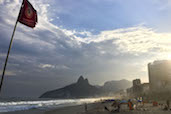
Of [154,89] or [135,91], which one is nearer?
[154,89]

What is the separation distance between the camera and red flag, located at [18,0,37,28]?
13244mm

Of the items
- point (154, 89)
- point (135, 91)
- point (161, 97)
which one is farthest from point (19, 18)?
point (135, 91)

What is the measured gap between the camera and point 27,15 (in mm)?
13539

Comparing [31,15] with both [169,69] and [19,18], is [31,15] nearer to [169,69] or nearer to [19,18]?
[19,18]

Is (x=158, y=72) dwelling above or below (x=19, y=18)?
above

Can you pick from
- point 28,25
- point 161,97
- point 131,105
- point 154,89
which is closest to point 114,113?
point 131,105

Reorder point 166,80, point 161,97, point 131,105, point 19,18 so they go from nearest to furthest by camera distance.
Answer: point 19,18 → point 131,105 → point 161,97 → point 166,80

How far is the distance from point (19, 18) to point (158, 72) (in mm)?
128291

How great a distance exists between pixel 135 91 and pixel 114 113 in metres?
139

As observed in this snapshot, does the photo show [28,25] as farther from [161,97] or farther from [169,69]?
[169,69]

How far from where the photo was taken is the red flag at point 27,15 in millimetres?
13244

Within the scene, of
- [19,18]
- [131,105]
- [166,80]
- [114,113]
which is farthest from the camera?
[166,80]

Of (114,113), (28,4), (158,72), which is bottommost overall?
(114,113)

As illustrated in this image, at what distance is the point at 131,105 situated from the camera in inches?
1389
